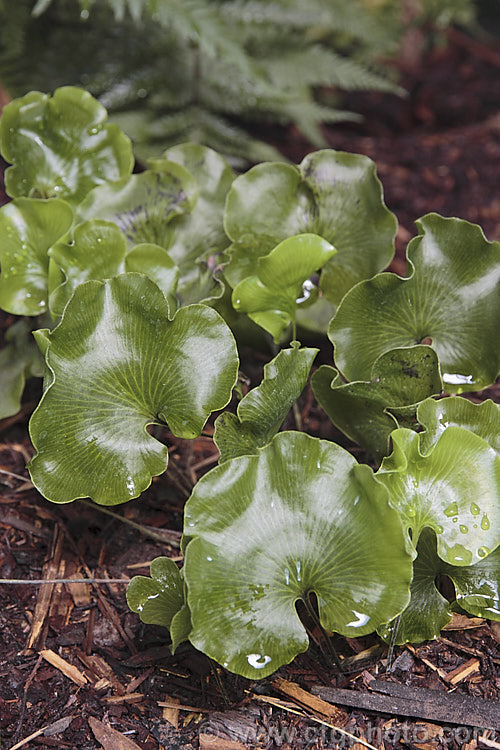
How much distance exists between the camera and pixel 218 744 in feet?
3.51

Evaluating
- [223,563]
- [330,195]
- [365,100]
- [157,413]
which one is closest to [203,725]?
[223,563]

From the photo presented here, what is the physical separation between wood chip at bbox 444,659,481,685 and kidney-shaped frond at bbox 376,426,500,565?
0.25m

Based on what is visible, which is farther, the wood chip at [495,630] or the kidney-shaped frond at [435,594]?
the wood chip at [495,630]

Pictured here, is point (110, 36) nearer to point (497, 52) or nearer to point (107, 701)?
point (497, 52)

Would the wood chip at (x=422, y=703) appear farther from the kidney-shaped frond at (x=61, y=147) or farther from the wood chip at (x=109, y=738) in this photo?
the kidney-shaped frond at (x=61, y=147)

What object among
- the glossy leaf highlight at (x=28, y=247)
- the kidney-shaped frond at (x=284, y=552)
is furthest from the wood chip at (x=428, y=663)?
the glossy leaf highlight at (x=28, y=247)

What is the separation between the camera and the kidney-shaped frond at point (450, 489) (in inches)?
41.4

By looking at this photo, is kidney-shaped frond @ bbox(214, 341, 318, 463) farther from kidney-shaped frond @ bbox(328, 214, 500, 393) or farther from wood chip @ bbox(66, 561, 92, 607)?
wood chip @ bbox(66, 561, 92, 607)

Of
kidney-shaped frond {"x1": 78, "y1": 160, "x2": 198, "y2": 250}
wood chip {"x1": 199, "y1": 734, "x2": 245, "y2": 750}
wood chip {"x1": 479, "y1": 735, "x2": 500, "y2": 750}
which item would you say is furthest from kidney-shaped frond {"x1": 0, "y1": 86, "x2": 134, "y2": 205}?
wood chip {"x1": 479, "y1": 735, "x2": 500, "y2": 750}

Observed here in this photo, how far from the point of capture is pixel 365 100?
8.96ft

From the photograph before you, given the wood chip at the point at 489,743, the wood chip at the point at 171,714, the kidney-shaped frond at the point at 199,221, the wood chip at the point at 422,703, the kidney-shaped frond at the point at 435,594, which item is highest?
the kidney-shaped frond at the point at 199,221

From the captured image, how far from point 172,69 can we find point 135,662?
1.78 metres

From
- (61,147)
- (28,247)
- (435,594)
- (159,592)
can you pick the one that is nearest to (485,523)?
(435,594)

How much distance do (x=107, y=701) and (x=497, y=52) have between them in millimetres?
2865
